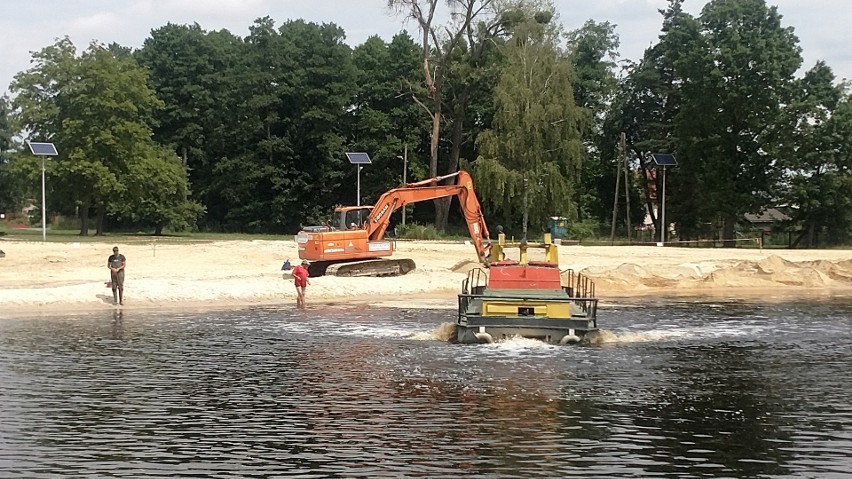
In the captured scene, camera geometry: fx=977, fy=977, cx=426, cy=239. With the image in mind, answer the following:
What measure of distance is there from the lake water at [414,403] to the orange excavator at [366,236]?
1239 centimetres

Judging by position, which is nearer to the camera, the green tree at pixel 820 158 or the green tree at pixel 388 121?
the green tree at pixel 820 158

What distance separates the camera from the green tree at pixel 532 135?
2736 inches

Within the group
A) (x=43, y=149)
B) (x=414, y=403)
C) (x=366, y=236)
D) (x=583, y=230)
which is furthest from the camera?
(x=583, y=230)

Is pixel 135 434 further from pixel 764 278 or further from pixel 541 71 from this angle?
pixel 541 71

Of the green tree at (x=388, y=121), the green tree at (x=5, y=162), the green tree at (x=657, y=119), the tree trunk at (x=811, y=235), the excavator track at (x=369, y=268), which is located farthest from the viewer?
the green tree at (x=5, y=162)

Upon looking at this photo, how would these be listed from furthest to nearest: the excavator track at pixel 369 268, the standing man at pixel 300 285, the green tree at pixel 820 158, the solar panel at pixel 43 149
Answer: the green tree at pixel 820 158, the solar panel at pixel 43 149, the excavator track at pixel 369 268, the standing man at pixel 300 285

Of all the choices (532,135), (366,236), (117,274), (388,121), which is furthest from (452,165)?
(117,274)

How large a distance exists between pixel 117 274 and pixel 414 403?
63.3ft

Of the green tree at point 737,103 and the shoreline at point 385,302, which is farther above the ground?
the green tree at point 737,103

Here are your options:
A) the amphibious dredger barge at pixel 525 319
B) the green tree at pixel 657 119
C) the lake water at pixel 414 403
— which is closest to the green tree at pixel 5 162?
the green tree at pixel 657 119

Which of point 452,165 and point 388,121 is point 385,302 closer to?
point 452,165

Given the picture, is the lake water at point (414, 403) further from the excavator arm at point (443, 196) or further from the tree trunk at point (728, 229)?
the tree trunk at point (728, 229)

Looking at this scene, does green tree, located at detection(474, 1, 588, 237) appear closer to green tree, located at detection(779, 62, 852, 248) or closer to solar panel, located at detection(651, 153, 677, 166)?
solar panel, located at detection(651, 153, 677, 166)

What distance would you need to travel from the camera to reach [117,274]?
32.2 meters
